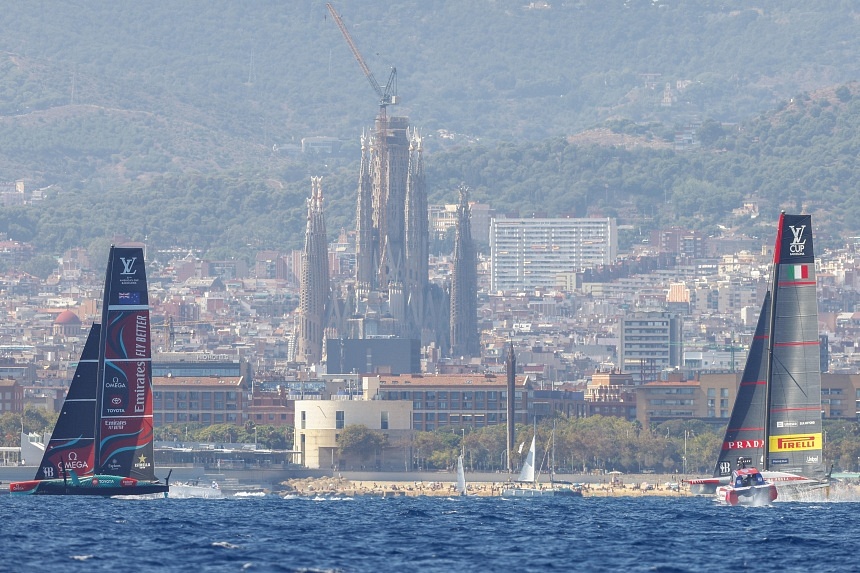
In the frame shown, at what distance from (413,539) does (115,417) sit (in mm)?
17855

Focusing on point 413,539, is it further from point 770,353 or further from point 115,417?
point 115,417

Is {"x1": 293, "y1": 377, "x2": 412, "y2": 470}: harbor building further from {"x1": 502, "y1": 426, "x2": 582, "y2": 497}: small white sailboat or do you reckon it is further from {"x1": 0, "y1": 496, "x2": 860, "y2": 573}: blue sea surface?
{"x1": 0, "y1": 496, "x2": 860, "y2": 573}: blue sea surface

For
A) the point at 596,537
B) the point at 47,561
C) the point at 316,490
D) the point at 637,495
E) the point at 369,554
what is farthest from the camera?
the point at 316,490

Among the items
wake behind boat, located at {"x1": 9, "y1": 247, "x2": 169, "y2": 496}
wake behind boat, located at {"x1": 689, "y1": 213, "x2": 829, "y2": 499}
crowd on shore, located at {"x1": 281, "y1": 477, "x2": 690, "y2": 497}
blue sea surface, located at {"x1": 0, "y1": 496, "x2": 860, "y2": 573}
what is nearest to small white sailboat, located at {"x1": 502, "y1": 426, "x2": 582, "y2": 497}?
crowd on shore, located at {"x1": 281, "y1": 477, "x2": 690, "y2": 497}

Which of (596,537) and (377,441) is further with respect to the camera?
(377,441)

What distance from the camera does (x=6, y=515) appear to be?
85.7 m

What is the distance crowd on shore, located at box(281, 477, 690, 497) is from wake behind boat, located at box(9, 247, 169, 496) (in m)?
66.9

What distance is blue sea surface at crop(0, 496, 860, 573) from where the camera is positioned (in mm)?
67188

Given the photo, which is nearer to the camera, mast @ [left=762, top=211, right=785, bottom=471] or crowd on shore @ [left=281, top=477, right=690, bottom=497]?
mast @ [left=762, top=211, right=785, bottom=471]

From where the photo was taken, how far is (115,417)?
299ft

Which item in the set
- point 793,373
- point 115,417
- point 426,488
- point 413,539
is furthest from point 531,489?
point 413,539

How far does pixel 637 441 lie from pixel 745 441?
4088 inches

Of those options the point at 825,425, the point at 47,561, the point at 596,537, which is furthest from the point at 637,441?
the point at 47,561

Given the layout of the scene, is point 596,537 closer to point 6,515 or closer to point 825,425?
point 6,515
